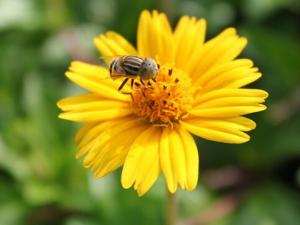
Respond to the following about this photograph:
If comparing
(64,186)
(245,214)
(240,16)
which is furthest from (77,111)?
(240,16)

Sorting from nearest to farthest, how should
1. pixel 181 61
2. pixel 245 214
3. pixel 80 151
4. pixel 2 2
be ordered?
pixel 80 151, pixel 181 61, pixel 245 214, pixel 2 2

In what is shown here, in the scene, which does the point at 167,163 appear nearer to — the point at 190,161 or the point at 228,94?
the point at 190,161

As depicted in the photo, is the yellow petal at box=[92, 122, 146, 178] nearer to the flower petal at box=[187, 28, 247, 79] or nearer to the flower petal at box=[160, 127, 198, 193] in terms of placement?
the flower petal at box=[160, 127, 198, 193]

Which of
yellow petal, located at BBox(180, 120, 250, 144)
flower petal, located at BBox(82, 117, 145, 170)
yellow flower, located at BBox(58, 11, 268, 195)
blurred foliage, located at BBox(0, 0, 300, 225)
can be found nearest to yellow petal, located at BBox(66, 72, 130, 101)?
yellow flower, located at BBox(58, 11, 268, 195)

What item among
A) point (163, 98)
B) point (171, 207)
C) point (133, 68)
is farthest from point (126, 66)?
point (171, 207)

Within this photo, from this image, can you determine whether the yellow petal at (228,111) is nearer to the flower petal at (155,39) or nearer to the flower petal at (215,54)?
the flower petal at (215,54)

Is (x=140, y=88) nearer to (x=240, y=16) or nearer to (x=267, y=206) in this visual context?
(x=267, y=206)
